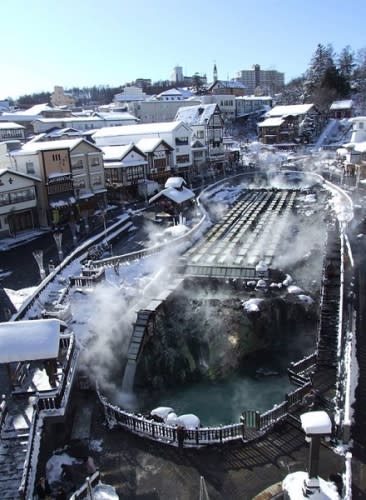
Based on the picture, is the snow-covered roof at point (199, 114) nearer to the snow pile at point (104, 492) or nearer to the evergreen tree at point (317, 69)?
the evergreen tree at point (317, 69)

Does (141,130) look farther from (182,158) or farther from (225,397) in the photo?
(225,397)

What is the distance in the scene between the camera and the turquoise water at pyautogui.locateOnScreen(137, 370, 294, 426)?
18.9 metres

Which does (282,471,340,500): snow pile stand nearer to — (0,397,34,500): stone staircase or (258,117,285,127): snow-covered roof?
(0,397,34,500): stone staircase

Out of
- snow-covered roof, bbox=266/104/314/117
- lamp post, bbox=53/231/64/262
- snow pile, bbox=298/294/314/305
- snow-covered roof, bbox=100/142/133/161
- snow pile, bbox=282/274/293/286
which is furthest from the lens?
snow-covered roof, bbox=266/104/314/117

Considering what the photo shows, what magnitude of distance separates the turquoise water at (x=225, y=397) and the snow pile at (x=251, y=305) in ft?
13.1

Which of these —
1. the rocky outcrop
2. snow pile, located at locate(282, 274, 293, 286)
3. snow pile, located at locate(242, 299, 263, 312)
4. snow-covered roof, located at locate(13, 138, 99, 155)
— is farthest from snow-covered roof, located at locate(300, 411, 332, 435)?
snow-covered roof, located at locate(13, 138, 99, 155)

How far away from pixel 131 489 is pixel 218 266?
1836cm

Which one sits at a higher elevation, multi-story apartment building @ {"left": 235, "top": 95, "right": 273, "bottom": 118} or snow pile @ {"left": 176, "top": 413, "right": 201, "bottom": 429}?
multi-story apartment building @ {"left": 235, "top": 95, "right": 273, "bottom": 118}

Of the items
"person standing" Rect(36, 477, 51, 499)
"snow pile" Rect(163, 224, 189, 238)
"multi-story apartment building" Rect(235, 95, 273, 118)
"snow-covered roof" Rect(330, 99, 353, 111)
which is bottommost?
"person standing" Rect(36, 477, 51, 499)

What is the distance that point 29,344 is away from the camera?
13.6 meters

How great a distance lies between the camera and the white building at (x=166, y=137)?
55000 millimetres

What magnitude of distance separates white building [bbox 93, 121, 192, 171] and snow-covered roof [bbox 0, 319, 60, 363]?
43.0 m

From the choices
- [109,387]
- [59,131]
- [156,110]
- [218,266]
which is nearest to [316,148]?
[156,110]

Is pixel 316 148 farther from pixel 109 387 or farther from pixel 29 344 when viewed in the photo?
pixel 29 344
